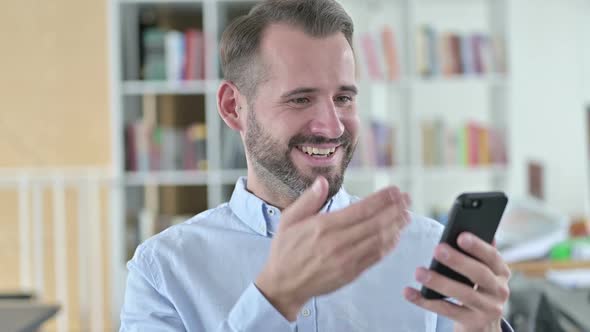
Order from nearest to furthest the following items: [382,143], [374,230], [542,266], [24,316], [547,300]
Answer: [374,230] < [24,316] < [547,300] < [542,266] < [382,143]

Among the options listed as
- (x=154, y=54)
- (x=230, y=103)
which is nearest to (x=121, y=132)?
(x=154, y=54)

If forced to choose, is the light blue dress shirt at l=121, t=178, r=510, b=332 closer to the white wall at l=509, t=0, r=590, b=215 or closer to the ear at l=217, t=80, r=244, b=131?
the ear at l=217, t=80, r=244, b=131

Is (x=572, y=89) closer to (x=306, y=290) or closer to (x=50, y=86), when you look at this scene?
(x=50, y=86)

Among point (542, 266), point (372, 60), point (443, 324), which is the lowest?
point (542, 266)

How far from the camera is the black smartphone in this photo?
1.14 meters

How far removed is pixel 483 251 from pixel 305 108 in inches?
17.9

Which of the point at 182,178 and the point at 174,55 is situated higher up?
the point at 174,55

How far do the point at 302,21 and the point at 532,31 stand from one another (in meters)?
4.78

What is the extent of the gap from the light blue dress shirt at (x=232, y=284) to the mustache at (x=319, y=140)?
152 mm

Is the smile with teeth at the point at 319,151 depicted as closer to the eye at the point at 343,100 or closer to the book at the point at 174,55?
the eye at the point at 343,100

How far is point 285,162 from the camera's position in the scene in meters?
1.50

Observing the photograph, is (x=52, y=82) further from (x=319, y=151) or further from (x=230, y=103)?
(x=319, y=151)

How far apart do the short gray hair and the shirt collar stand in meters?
0.19

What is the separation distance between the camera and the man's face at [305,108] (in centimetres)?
145
